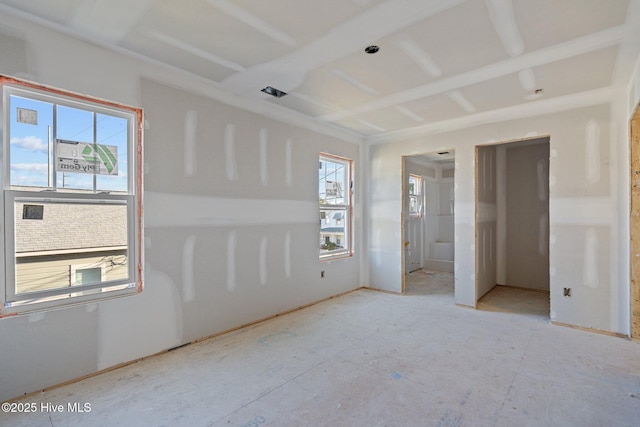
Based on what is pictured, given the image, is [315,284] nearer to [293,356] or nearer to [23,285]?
[293,356]

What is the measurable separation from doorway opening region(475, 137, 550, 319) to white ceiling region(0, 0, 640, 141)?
203 centimetres

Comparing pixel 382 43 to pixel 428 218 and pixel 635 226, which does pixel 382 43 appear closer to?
pixel 635 226

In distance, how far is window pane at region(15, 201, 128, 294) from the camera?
2.30 meters

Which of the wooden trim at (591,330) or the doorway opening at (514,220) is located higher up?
the doorway opening at (514,220)

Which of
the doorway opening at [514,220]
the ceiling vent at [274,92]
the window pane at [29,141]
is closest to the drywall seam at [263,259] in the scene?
the ceiling vent at [274,92]

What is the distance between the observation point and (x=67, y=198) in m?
2.45

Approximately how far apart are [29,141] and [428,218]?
7.26m

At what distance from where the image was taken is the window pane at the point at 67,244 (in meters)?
2.30

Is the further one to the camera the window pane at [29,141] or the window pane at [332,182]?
the window pane at [332,182]

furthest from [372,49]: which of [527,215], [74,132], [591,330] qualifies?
[527,215]

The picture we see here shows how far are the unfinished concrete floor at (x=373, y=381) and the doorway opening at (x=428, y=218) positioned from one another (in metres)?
3.17

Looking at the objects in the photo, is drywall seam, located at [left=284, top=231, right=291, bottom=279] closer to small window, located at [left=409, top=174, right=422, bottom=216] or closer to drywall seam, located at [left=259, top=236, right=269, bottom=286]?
drywall seam, located at [left=259, top=236, right=269, bottom=286]

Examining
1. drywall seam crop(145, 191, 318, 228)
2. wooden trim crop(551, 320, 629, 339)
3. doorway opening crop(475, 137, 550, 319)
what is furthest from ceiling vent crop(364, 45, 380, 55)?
wooden trim crop(551, 320, 629, 339)

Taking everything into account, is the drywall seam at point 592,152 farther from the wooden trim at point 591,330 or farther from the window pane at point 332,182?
the window pane at point 332,182
